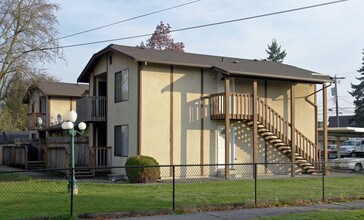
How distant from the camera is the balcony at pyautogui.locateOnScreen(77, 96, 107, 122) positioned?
25602 mm

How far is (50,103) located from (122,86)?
49.8ft

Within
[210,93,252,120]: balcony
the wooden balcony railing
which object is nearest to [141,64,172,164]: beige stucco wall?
[210,93,252,120]: balcony

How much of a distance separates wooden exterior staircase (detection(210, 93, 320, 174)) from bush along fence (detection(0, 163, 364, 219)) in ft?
9.19

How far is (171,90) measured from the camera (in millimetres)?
23172

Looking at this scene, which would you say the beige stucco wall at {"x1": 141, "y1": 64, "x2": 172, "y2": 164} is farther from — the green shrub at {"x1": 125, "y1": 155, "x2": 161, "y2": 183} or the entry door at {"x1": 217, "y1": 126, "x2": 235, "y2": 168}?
the entry door at {"x1": 217, "y1": 126, "x2": 235, "y2": 168}

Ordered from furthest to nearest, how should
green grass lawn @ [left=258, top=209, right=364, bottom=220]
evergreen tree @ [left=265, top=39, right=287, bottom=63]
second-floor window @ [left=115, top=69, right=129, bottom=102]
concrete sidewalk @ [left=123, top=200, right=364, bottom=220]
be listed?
evergreen tree @ [left=265, top=39, right=287, bottom=63] → second-floor window @ [left=115, top=69, right=129, bottom=102] → concrete sidewalk @ [left=123, top=200, right=364, bottom=220] → green grass lawn @ [left=258, top=209, right=364, bottom=220]

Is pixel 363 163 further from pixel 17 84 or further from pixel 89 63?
pixel 17 84

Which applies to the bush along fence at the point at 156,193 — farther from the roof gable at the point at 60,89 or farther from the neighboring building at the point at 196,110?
the roof gable at the point at 60,89

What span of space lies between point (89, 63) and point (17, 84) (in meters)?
4.53

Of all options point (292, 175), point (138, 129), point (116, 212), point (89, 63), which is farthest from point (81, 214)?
point (89, 63)

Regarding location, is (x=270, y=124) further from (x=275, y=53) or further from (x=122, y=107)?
(x=275, y=53)

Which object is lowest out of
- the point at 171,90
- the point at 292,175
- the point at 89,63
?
the point at 292,175

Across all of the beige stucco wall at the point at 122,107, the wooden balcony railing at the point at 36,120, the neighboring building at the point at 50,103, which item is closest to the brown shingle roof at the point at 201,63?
the beige stucco wall at the point at 122,107

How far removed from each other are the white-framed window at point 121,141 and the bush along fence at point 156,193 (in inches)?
42.1
